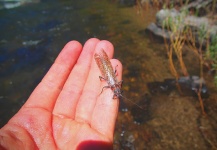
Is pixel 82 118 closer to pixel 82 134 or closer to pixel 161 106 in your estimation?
pixel 82 134

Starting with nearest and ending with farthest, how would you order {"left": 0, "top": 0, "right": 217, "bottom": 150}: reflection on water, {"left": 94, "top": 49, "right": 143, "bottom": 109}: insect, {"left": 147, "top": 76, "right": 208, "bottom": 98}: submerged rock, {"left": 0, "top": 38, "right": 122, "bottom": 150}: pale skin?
1. {"left": 0, "top": 38, "right": 122, "bottom": 150}: pale skin
2. {"left": 94, "top": 49, "right": 143, "bottom": 109}: insect
3. {"left": 0, "top": 0, "right": 217, "bottom": 150}: reflection on water
4. {"left": 147, "top": 76, "right": 208, "bottom": 98}: submerged rock

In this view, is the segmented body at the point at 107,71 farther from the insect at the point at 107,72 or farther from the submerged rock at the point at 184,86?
the submerged rock at the point at 184,86

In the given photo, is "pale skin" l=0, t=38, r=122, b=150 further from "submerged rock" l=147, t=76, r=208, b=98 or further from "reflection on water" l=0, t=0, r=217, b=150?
"submerged rock" l=147, t=76, r=208, b=98

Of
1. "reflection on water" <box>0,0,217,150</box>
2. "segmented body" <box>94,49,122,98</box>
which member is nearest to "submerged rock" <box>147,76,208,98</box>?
"reflection on water" <box>0,0,217,150</box>

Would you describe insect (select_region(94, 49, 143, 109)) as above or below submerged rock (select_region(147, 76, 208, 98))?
above

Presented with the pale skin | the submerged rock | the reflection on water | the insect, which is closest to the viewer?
the pale skin

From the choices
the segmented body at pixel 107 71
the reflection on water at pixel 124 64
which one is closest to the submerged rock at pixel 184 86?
the reflection on water at pixel 124 64

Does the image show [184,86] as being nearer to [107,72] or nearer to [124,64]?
[124,64]

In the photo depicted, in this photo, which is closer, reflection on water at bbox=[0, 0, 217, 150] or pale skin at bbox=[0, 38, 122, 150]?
pale skin at bbox=[0, 38, 122, 150]
